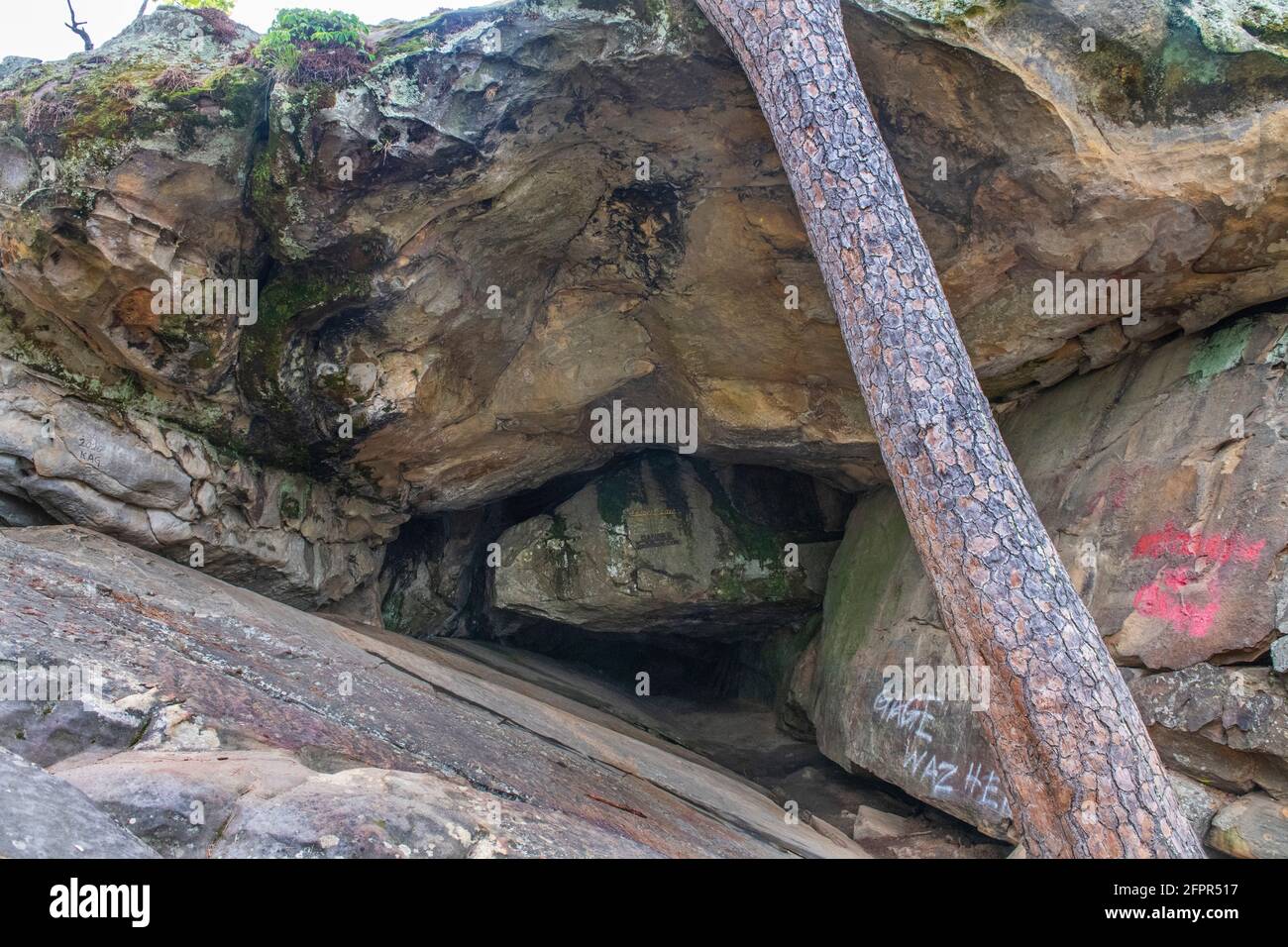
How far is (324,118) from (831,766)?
640 centimetres

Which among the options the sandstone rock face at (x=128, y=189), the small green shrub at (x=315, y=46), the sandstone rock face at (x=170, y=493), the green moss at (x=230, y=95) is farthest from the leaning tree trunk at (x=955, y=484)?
the sandstone rock face at (x=170, y=493)

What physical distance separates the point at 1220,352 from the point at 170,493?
22.7ft

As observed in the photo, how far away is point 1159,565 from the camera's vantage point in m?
5.83

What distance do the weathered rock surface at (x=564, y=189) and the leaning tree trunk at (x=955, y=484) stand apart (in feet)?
2.63

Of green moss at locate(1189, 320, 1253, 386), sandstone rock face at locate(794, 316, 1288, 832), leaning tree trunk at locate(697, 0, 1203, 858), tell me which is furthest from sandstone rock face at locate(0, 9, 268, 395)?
green moss at locate(1189, 320, 1253, 386)

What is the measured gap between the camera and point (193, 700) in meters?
4.05

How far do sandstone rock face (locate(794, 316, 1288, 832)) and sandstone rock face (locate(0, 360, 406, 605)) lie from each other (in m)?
4.48

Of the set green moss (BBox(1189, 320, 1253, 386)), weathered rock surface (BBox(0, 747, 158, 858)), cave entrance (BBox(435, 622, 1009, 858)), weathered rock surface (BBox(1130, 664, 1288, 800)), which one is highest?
green moss (BBox(1189, 320, 1253, 386))

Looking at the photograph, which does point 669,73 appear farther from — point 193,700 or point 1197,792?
point 1197,792

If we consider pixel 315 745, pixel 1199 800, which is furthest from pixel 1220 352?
pixel 315 745

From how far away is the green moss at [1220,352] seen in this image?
6105mm

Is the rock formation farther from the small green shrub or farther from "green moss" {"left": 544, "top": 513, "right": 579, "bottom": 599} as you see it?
"green moss" {"left": 544, "top": 513, "right": 579, "bottom": 599}

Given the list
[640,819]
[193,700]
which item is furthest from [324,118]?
[640,819]

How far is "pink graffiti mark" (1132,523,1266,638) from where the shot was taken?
5.47 meters
